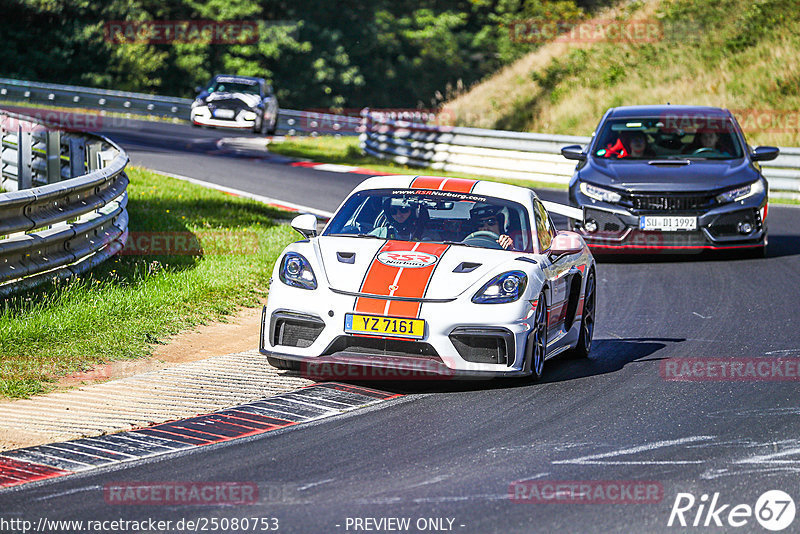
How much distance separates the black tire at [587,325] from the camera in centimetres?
923

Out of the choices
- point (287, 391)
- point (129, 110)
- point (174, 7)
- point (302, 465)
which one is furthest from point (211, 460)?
point (174, 7)

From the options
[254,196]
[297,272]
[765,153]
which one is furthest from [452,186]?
[254,196]

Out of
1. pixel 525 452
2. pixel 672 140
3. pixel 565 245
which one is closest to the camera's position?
pixel 525 452

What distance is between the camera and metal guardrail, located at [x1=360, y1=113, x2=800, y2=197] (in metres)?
22.8

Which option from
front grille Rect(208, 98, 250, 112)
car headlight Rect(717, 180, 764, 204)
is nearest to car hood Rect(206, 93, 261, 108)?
front grille Rect(208, 98, 250, 112)

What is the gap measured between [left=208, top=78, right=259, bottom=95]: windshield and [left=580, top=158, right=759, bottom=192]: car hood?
20660mm

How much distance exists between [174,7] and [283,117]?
63.7ft

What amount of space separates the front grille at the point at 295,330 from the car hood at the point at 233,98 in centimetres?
2615

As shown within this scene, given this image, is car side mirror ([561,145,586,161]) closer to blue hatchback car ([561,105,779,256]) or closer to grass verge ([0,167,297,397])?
blue hatchback car ([561,105,779,256])

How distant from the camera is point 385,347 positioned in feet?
24.6

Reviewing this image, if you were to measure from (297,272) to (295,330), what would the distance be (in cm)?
41

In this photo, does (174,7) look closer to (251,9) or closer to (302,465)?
(251,9)

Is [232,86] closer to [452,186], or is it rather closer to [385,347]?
[452,186]

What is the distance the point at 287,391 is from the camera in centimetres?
780
